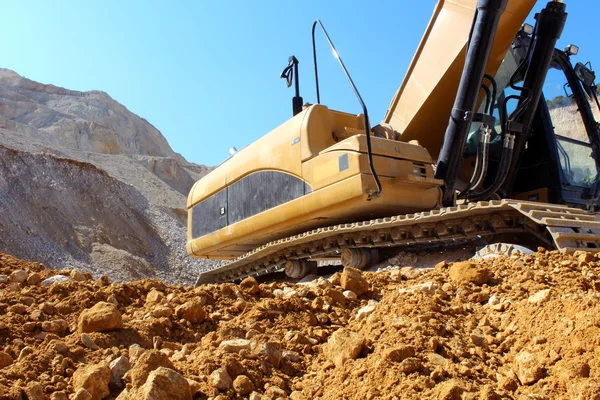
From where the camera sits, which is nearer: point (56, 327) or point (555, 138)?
point (56, 327)

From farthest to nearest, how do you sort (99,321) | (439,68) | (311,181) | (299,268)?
(299,268) < (439,68) < (311,181) < (99,321)

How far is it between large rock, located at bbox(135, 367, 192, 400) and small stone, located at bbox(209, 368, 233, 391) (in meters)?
0.16

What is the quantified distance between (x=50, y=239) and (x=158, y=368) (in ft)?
58.6

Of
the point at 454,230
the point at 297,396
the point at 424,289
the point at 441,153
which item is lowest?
the point at 297,396

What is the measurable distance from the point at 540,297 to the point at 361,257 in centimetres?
330

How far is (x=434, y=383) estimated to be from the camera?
2352 millimetres

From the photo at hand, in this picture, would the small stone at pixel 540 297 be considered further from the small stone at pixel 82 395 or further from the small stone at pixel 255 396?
the small stone at pixel 82 395

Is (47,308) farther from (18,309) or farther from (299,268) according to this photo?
(299,268)

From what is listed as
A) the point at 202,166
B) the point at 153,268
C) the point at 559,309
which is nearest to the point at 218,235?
the point at 559,309

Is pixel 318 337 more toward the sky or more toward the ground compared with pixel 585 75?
more toward the ground

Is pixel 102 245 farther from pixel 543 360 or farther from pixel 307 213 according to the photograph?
pixel 543 360

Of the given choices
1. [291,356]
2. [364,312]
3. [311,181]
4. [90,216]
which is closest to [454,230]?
[311,181]

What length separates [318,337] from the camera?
3.16m

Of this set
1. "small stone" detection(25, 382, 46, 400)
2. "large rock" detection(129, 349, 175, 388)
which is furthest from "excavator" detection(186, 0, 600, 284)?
"small stone" detection(25, 382, 46, 400)
